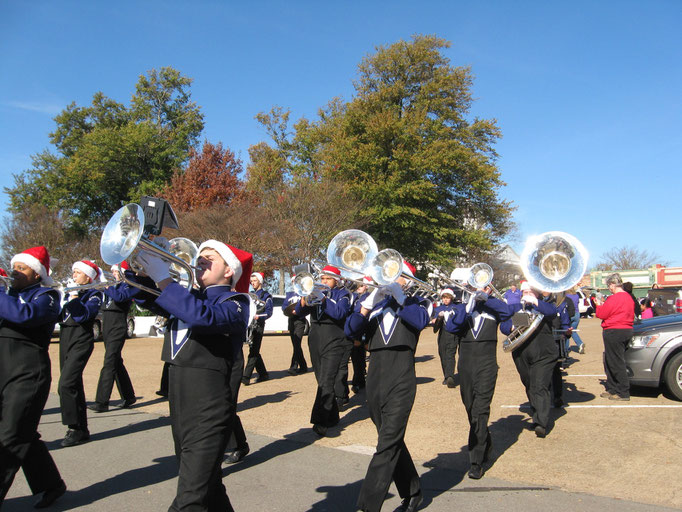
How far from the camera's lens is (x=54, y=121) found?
40.9m

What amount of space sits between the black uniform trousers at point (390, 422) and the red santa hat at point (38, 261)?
109 inches

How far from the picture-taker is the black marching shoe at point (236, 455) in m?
5.63

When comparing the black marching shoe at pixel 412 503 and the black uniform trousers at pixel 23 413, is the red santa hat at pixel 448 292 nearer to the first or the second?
the black marching shoe at pixel 412 503

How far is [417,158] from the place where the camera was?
2814 cm

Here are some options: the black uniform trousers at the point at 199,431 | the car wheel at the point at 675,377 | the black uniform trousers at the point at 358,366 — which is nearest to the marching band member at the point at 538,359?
the car wheel at the point at 675,377

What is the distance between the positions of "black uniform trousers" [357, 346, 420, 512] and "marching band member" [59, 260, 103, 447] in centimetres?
363

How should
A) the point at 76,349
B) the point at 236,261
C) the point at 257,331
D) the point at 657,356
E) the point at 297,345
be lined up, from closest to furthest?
the point at 236,261 < the point at 76,349 < the point at 657,356 < the point at 257,331 < the point at 297,345

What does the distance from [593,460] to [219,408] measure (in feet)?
13.6

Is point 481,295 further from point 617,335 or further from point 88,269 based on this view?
point 88,269

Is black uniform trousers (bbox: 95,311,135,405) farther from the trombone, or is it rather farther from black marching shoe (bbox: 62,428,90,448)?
the trombone

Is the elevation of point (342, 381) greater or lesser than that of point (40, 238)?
lesser

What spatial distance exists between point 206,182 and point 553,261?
30.5 metres

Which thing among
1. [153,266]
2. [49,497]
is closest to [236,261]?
[153,266]

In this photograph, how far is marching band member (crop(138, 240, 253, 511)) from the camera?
2943 millimetres
